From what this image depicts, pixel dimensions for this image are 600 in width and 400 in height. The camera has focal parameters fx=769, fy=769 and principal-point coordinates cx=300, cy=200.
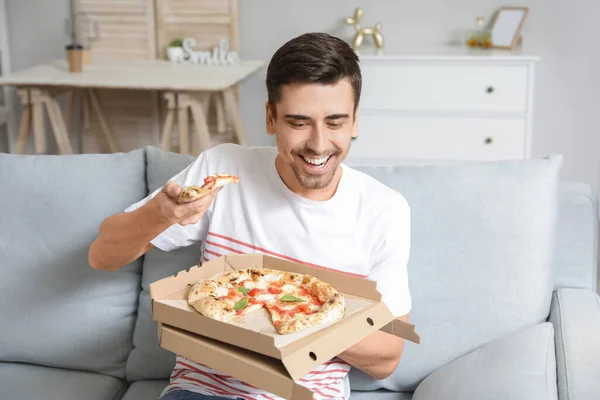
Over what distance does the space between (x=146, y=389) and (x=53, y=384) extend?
22cm

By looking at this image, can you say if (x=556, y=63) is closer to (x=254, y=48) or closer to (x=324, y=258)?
(x=254, y=48)

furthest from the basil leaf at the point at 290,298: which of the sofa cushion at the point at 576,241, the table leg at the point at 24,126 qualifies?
the table leg at the point at 24,126

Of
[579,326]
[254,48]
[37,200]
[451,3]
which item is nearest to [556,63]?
[451,3]

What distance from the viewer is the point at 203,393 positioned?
155cm

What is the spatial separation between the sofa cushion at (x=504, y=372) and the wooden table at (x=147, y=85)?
212 cm

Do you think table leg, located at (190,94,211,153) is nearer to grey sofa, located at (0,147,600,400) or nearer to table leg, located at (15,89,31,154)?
table leg, located at (15,89,31,154)

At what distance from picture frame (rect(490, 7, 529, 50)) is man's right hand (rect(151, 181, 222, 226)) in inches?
114

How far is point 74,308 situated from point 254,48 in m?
2.79

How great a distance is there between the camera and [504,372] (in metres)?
1.54

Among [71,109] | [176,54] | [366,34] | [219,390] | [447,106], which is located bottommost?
[219,390]

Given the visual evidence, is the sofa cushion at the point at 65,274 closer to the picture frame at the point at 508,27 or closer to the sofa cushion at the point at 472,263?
the sofa cushion at the point at 472,263

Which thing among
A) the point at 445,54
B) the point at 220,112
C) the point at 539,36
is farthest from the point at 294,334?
the point at 539,36

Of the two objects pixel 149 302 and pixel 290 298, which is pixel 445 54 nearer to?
pixel 149 302

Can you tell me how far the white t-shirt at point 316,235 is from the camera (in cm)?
157
